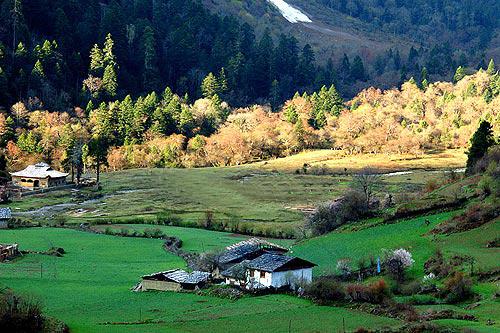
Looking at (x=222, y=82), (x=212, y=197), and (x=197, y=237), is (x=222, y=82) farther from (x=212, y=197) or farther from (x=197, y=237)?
(x=197, y=237)

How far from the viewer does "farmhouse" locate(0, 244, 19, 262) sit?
45.7 m

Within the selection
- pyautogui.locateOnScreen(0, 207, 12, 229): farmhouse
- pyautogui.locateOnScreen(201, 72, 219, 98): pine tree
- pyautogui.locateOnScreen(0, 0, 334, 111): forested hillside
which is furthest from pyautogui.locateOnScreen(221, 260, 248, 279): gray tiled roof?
pyautogui.locateOnScreen(201, 72, 219, 98): pine tree

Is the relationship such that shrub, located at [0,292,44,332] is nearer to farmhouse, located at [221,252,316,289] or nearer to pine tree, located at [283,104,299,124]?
farmhouse, located at [221,252,316,289]

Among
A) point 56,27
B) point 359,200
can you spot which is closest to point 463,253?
point 359,200

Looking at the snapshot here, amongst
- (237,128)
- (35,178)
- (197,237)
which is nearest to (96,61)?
(237,128)

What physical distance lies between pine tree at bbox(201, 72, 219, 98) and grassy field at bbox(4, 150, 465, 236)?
134 feet

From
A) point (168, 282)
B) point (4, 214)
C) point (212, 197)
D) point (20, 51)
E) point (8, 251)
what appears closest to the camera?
point (168, 282)

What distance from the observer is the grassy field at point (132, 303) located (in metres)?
29.2

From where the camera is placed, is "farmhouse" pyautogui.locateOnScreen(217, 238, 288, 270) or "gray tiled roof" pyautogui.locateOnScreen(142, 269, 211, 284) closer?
"gray tiled roof" pyautogui.locateOnScreen(142, 269, 211, 284)

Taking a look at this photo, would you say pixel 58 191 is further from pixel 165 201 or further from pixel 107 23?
pixel 107 23

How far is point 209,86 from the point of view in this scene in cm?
15538

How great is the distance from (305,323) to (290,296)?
729 cm

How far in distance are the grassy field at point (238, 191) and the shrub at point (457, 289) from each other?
28.6 meters

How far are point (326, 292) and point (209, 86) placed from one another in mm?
123540
